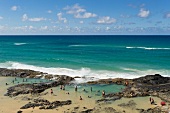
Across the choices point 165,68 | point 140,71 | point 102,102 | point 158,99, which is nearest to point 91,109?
point 102,102

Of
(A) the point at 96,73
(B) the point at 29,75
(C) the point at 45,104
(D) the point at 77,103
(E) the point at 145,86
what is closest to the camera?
(C) the point at 45,104

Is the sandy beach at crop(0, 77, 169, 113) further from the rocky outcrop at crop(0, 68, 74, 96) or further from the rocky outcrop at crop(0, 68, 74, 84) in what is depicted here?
the rocky outcrop at crop(0, 68, 74, 84)

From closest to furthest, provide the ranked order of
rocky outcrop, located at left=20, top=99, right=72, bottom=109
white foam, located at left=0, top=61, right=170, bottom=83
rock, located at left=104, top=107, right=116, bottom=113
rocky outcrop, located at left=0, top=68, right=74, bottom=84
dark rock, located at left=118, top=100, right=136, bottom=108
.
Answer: rock, located at left=104, top=107, right=116, bottom=113 → rocky outcrop, located at left=20, top=99, right=72, bottom=109 → dark rock, located at left=118, top=100, right=136, bottom=108 → rocky outcrop, located at left=0, top=68, right=74, bottom=84 → white foam, located at left=0, top=61, right=170, bottom=83

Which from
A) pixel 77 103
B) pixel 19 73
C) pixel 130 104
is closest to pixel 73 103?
pixel 77 103

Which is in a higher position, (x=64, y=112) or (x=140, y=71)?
(x=140, y=71)

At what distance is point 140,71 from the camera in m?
57.4

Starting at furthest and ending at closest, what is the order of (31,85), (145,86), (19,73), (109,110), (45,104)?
(19,73)
(31,85)
(145,86)
(45,104)
(109,110)

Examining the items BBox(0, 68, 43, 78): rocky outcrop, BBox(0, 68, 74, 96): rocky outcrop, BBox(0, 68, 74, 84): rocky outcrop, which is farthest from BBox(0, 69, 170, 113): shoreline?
BBox(0, 68, 43, 78): rocky outcrop

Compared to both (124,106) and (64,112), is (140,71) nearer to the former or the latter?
(124,106)

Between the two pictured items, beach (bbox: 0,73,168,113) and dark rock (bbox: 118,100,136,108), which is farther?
dark rock (bbox: 118,100,136,108)

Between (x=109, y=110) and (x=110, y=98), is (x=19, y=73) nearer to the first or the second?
(x=110, y=98)

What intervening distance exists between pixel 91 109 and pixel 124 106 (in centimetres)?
444

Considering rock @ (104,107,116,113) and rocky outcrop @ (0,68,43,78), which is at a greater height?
rocky outcrop @ (0,68,43,78)

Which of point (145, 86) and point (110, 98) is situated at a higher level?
point (145, 86)
